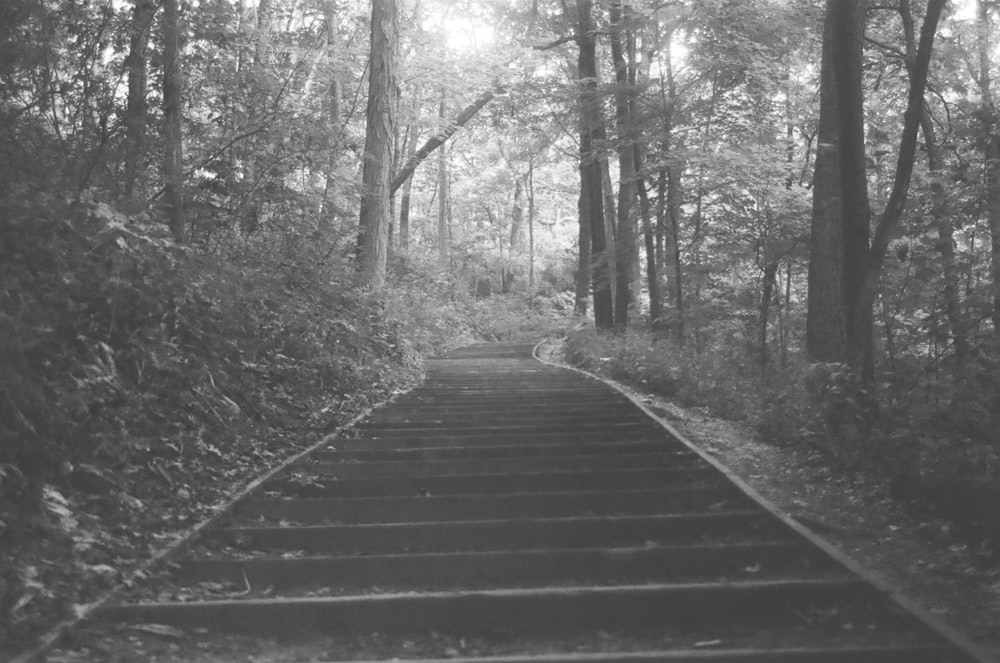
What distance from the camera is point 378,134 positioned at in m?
16.3

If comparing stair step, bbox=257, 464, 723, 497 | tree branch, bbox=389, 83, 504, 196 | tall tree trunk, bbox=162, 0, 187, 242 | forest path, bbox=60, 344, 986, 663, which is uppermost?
tree branch, bbox=389, 83, 504, 196

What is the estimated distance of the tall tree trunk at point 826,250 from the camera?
34.7 feet

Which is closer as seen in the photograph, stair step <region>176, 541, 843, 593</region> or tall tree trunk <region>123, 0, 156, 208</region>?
stair step <region>176, 541, 843, 593</region>

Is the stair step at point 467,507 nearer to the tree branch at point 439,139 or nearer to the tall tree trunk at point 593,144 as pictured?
the tall tree trunk at point 593,144

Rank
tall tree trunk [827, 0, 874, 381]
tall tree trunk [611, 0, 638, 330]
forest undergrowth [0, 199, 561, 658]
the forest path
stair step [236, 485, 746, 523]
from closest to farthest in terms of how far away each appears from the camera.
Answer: the forest path
forest undergrowth [0, 199, 561, 658]
stair step [236, 485, 746, 523]
tall tree trunk [827, 0, 874, 381]
tall tree trunk [611, 0, 638, 330]

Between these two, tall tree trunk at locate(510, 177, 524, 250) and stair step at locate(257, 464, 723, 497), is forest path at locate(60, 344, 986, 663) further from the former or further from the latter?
tall tree trunk at locate(510, 177, 524, 250)

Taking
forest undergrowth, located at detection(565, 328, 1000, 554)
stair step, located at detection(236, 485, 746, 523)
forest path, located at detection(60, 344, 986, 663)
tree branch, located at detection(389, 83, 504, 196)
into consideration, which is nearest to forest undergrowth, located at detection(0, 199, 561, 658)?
forest path, located at detection(60, 344, 986, 663)

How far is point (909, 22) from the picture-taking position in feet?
29.0

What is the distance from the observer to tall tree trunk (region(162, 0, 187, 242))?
8297 mm

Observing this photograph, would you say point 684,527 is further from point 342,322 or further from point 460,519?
point 342,322

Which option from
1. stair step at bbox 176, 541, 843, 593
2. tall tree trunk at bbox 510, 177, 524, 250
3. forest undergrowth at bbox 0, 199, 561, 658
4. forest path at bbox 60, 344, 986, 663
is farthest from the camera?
tall tree trunk at bbox 510, 177, 524, 250

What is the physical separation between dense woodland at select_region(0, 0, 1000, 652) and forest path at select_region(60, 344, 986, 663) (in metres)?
0.53

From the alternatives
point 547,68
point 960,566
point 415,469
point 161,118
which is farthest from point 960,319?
point 547,68

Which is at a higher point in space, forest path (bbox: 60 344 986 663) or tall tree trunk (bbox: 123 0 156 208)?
tall tree trunk (bbox: 123 0 156 208)
